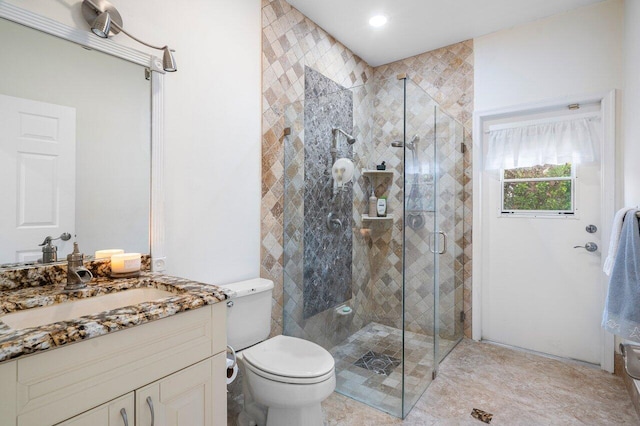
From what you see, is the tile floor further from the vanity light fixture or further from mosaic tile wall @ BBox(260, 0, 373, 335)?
the vanity light fixture

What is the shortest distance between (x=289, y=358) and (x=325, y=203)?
3.63 feet

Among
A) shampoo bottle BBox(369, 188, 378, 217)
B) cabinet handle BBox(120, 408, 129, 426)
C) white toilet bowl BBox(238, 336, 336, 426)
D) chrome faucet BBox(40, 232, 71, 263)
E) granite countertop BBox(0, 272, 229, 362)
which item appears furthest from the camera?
shampoo bottle BBox(369, 188, 378, 217)

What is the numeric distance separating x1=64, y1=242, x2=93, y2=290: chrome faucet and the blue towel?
2441mm

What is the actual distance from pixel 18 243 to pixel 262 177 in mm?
1274

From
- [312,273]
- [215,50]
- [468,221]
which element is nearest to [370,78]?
[468,221]

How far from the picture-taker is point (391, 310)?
7.88ft

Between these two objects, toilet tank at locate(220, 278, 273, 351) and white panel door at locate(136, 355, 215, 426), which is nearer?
white panel door at locate(136, 355, 215, 426)

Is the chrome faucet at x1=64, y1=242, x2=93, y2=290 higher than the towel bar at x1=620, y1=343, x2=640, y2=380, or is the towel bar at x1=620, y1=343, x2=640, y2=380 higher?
the chrome faucet at x1=64, y1=242, x2=93, y2=290

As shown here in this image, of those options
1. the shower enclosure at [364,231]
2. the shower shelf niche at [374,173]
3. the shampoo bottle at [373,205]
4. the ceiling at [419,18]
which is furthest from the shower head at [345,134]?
the ceiling at [419,18]

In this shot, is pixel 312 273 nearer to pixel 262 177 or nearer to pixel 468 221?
pixel 262 177

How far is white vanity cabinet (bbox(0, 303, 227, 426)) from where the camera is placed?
0.76 metres

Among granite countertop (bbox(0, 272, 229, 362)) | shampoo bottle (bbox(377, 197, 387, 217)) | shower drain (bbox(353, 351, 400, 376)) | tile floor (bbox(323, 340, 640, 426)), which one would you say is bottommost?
tile floor (bbox(323, 340, 640, 426))

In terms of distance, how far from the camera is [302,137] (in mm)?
2332

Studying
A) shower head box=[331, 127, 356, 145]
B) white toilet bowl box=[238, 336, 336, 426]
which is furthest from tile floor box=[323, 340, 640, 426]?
shower head box=[331, 127, 356, 145]
